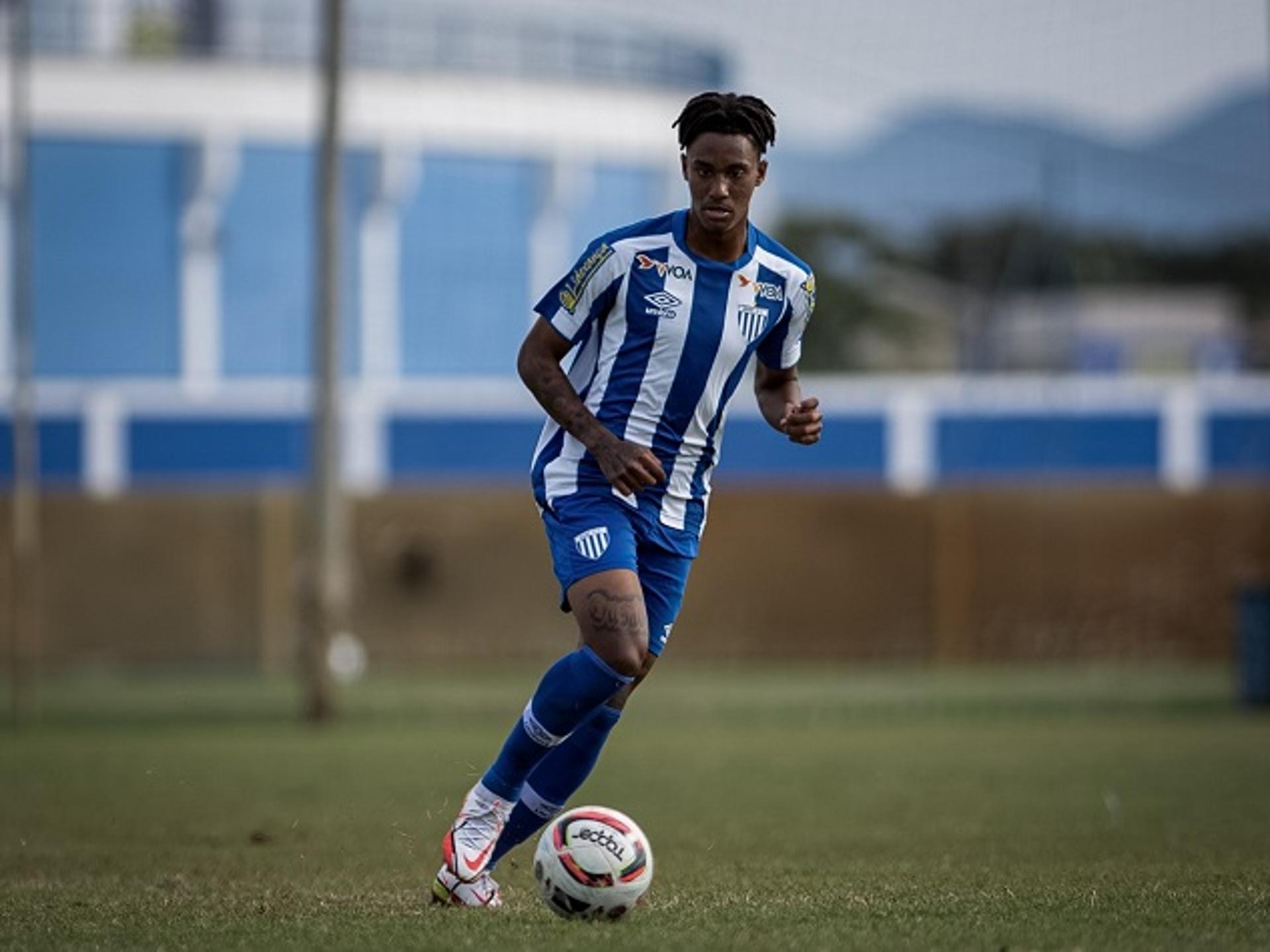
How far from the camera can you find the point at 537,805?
8461mm

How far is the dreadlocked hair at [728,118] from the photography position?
837 centimetres

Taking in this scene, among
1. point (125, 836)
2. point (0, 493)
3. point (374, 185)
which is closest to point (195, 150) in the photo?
point (374, 185)

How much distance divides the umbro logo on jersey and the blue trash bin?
14.5 metres

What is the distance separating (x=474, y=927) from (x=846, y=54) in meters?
25.0

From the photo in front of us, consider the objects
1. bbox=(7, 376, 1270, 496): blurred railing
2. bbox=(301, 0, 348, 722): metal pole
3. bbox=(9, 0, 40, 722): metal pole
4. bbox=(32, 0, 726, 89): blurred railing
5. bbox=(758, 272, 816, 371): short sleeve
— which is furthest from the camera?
bbox=(32, 0, 726, 89): blurred railing

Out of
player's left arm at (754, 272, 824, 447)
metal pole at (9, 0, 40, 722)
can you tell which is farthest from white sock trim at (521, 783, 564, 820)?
metal pole at (9, 0, 40, 722)

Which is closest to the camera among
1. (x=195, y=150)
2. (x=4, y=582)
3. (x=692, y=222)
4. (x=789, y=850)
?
(x=692, y=222)

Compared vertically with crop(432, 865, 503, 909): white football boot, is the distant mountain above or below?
above

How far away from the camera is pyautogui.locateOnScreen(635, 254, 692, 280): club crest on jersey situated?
27.6 feet

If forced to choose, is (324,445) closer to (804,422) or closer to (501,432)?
(804,422)

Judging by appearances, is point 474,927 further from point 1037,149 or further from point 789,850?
point 1037,149

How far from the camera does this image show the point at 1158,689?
1018 inches

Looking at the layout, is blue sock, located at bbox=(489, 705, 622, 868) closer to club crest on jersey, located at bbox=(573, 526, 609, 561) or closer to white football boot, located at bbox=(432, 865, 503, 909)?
white football boot, located at bbox=(432, 865, 503, 909)

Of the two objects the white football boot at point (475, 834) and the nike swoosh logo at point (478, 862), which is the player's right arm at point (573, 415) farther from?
the nike swoosh logo at point (478, 862)
